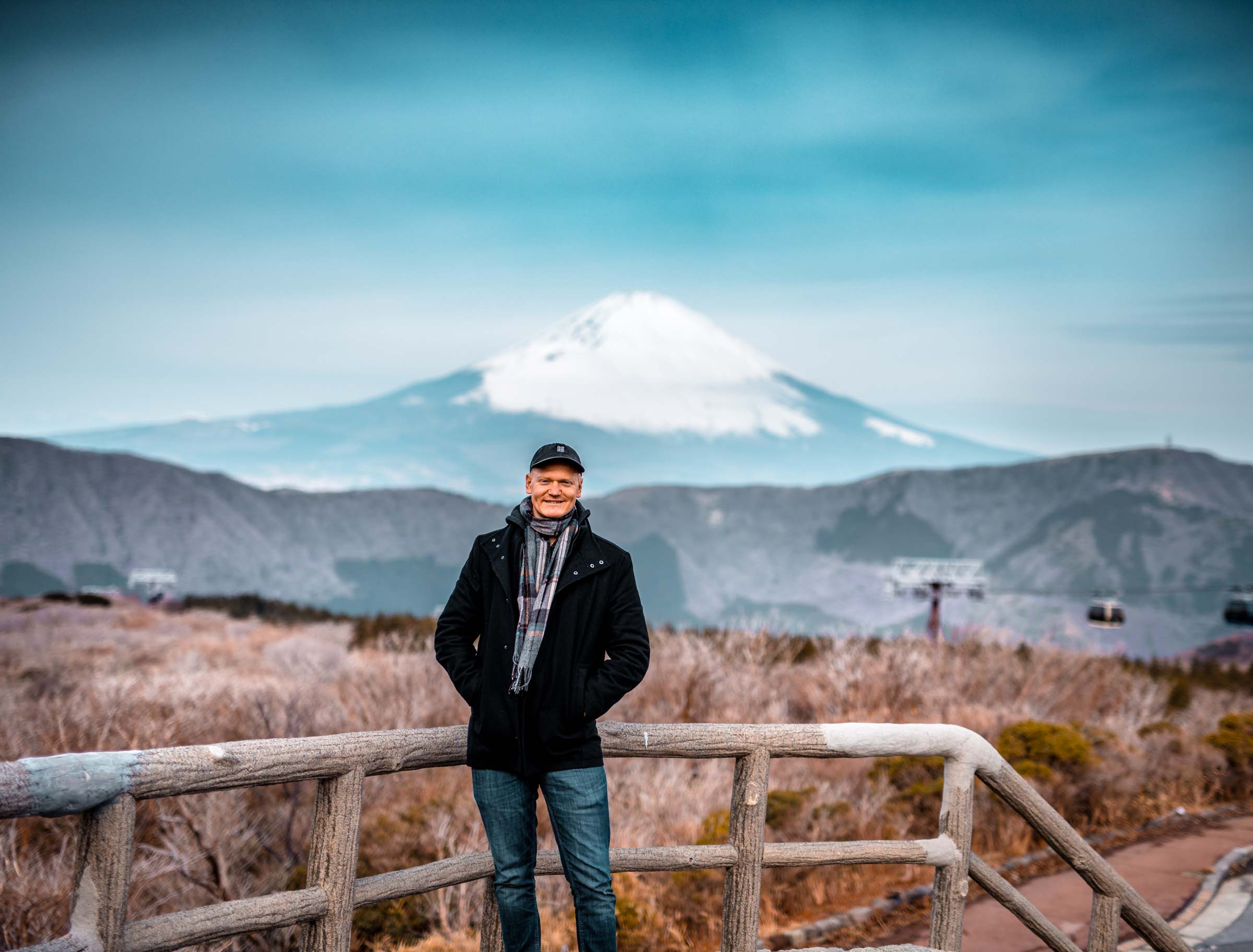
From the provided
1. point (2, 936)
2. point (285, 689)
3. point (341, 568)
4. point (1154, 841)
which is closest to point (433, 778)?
point (285, 689)

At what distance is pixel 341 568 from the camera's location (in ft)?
409

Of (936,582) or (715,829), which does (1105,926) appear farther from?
(936,582)

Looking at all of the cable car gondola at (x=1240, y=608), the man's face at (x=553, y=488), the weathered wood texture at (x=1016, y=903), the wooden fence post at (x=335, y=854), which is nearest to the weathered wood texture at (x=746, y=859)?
the weathered wood texture at (x=1016, y=903)

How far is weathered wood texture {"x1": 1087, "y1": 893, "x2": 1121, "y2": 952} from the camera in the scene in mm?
3998

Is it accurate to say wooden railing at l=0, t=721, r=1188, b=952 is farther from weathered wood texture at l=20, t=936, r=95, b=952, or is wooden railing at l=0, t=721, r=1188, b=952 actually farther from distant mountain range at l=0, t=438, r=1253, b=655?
distant mountain range at l=0, t=438, r=1253, b=655

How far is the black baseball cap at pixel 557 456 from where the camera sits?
9.94 feet

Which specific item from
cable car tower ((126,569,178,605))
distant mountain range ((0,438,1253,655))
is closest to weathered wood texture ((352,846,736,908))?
cable car tower ((126,569,178,605))

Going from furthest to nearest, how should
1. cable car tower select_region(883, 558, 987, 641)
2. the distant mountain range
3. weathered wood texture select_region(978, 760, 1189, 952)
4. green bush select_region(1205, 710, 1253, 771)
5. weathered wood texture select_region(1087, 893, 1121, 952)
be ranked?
the distant mountain range, cable car tower select_region(883, 558, 987, 641), green bush select_region(1205, 710, 1253, 771), weathered wood texture select_region(1087, 893, 1121, 952), weathered wood texture select_region(978, 760, 1189, 952)

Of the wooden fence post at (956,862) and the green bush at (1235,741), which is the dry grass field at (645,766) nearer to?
the green bush at (1235,741)

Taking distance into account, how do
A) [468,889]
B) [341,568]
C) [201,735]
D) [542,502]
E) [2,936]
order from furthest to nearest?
[341,568], [201,735], [468,889], [2,936], [542,502]

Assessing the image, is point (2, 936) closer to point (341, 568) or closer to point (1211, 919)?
point (1211, 919)

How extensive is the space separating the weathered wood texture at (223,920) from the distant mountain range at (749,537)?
86286 mm

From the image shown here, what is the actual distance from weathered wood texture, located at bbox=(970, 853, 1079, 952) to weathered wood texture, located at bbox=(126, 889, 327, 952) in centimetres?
220

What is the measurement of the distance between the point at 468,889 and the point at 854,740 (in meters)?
4.98
